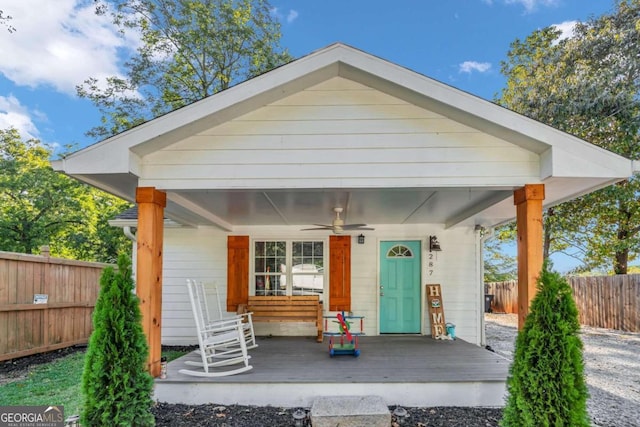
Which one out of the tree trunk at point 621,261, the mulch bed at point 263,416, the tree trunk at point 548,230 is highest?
the tree trunk at point 548,230

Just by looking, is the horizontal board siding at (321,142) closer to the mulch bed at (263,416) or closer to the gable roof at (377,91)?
the gable roof at (377,91)

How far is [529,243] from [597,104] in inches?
362

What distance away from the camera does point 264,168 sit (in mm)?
3945

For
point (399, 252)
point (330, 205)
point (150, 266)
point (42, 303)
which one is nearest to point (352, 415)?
point (150, 266)

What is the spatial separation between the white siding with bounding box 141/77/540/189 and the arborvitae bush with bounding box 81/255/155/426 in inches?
52.1

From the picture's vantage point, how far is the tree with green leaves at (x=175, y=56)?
13156mm

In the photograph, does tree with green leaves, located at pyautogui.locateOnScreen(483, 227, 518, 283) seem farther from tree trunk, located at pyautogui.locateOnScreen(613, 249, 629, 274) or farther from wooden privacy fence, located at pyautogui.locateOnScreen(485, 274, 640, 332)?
wooden privacy fence, located at pyautogui.locateOnScreen(485, 274, 640, 332)

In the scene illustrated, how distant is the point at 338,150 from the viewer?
12.9ft

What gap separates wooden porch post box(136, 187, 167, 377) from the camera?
386 centimetres

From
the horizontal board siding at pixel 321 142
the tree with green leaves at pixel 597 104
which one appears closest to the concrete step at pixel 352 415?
the horizontal board siding at pixel 321 142

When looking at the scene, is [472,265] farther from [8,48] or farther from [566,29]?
[8,48]

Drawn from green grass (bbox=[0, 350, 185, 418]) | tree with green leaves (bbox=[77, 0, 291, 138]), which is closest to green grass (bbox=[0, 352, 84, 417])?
green grass (bbox=[0, 350, 185, 418])

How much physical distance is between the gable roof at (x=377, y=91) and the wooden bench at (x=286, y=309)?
11.2 ft

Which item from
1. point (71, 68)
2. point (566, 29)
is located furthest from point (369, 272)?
point (71, 68)
